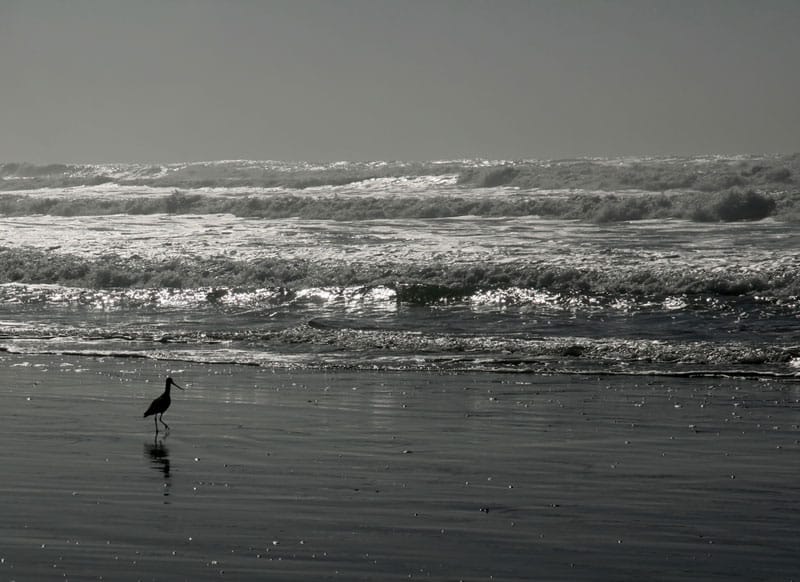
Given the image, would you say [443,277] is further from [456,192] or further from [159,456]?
[456,192]

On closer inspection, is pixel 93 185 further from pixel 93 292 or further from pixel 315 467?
pixel 315 467

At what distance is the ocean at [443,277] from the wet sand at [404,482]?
258 cm

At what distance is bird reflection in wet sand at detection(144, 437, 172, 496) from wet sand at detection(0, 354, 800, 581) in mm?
A: 30

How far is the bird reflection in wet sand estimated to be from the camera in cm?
822

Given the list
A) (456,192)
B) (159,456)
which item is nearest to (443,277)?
(159,456)

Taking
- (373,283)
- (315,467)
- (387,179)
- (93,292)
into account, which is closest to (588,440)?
(315,467)

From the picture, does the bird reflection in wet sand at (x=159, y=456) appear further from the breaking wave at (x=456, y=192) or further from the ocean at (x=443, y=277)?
the breaking wave at (x=456, y=192)

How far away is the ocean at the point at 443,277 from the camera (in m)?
15.4

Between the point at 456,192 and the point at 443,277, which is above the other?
the point at 456,192

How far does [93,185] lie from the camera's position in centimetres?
5647

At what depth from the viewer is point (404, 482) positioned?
26.4ft

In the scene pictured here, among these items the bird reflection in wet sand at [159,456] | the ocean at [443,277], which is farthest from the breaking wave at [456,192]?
the bird reflection in wet sand at [159,456]

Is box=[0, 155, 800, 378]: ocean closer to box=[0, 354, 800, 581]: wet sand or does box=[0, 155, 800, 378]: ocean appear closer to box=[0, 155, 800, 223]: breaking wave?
box=[0, 155, 800, 223]: breaking wave

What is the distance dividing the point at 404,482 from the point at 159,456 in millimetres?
1968
